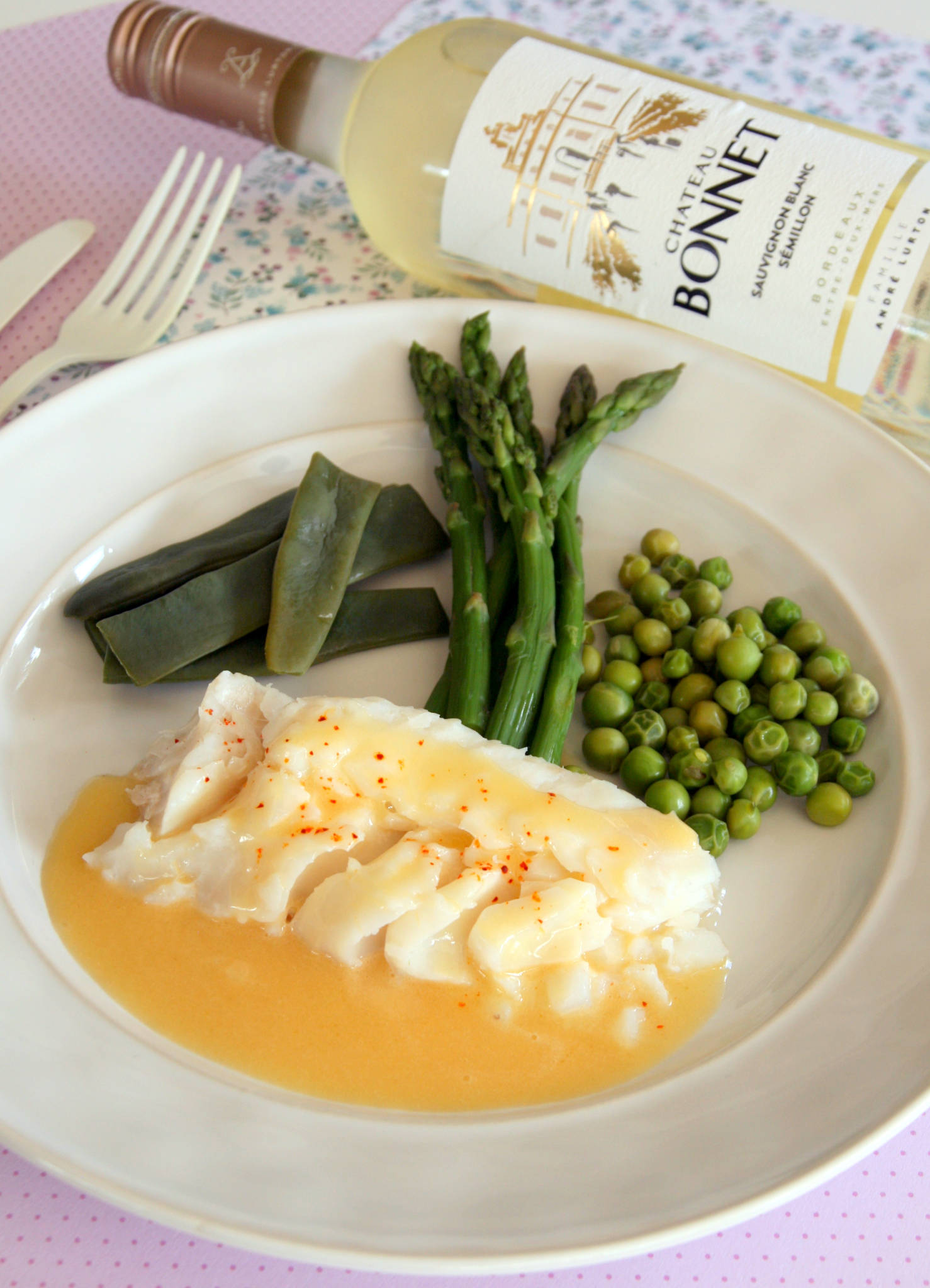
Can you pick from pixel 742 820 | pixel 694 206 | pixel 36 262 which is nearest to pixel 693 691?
pixel 742 820

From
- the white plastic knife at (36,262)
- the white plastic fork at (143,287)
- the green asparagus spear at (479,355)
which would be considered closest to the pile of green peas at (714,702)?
the green asparagus spear at (479,355)

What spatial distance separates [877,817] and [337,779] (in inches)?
46.6

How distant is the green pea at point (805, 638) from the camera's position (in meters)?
2.70

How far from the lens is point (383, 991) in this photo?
2.14 m

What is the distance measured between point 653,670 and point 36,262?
2.23 metres

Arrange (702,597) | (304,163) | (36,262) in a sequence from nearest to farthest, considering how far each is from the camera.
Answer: (702,597) → (36,262) → (304,163)

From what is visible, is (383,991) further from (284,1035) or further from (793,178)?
(793,178)

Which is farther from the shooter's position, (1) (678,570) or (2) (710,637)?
(1) (678,570)

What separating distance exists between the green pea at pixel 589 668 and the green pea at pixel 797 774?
19.5 inches

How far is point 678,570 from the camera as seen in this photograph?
9.27 feet

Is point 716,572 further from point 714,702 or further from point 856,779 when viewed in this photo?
point 856,779

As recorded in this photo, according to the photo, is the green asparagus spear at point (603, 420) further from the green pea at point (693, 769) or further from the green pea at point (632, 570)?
the green pea at point (693, 769)

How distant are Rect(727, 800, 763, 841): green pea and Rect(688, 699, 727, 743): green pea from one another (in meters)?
0.23

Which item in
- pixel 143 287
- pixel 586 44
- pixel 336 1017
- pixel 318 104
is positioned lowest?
pixel 336 1017
